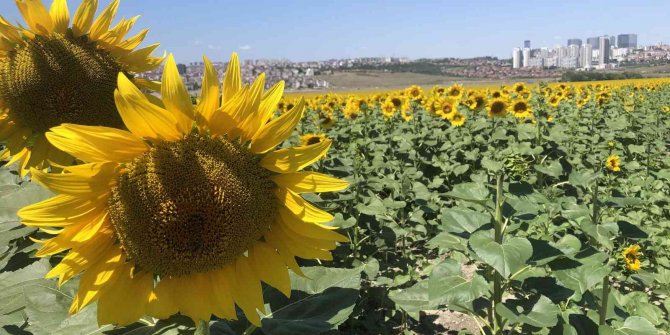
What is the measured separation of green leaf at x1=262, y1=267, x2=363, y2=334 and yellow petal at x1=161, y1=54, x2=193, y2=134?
55 cm

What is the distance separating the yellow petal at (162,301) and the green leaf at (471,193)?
1.22 meters

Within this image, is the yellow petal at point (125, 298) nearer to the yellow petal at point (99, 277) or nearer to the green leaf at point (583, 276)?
the yellow petal at point (99, 277)

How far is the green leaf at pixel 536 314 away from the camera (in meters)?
1.79

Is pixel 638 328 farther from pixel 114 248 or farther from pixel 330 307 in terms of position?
pixel 114 248

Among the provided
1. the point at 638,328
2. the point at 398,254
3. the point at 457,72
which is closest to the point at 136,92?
the point at 638,328

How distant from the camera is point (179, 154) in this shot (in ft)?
3.21

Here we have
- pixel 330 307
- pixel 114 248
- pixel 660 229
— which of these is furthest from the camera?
pixel 660 229

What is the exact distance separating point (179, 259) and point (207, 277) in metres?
0.10

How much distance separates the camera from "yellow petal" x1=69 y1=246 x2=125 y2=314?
3.32ft

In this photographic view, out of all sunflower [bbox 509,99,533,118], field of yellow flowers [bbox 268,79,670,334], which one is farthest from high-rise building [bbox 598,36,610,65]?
field of yellow flowers [bbox 268,79,670,334]

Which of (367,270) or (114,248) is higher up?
(114,248)

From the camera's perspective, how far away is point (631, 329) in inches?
82.4

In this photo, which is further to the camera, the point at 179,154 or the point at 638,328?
the point at 638,328

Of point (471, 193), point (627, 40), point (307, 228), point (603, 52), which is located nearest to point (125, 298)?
point (307, 228)
